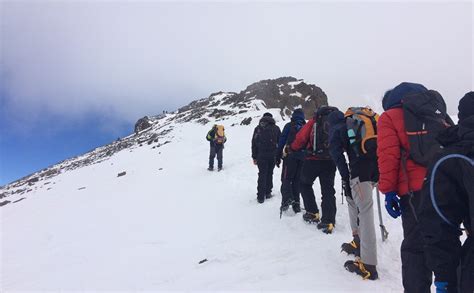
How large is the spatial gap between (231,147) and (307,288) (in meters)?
15.9

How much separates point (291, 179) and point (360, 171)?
9.90 ft

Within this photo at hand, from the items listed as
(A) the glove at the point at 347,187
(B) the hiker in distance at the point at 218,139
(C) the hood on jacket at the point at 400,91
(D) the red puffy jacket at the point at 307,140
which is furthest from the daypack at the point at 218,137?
(C) the hood on jacket at the point at 400,91

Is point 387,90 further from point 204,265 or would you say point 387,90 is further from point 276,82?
point 276,82

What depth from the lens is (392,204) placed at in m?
3.55

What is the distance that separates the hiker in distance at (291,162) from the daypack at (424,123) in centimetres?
391

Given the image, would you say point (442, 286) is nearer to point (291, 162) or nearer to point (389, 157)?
point (389, 157)

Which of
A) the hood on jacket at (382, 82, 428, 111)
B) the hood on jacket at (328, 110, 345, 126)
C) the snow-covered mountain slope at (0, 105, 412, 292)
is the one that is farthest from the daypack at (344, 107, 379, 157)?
the snow-covered mountain slope at (0, 105, 412, 292)

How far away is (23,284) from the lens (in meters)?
6.10

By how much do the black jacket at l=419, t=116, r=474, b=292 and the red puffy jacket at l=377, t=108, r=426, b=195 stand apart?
3.31ft

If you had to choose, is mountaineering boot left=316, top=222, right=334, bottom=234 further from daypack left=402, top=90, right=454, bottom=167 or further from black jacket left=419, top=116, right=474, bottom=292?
black jacket left=419, top=116, right=474, bottom=292

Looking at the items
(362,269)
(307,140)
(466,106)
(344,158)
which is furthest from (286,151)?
(466,106)

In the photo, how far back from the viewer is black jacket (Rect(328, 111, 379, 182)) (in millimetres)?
4664

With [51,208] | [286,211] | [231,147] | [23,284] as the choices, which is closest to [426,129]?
[286,211]

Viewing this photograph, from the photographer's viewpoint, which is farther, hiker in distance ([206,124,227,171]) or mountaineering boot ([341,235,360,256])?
hiker in distance ([206,124,227,171])
